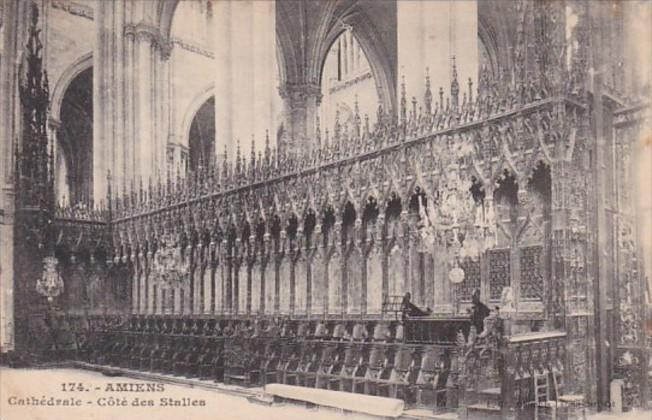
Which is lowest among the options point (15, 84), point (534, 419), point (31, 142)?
point (534, 419)

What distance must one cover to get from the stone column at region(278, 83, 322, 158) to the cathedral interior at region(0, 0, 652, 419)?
171 inches

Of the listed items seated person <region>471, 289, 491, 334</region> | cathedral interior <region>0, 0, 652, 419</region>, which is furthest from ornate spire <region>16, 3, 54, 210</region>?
seated person <region>471, 289, 491, 334</region>

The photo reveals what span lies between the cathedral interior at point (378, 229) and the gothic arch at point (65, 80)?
4157 mm

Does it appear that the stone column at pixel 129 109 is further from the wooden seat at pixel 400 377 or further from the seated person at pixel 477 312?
the seated person at pixel 477 312

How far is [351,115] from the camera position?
92.9ft

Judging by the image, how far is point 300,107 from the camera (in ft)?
78.9

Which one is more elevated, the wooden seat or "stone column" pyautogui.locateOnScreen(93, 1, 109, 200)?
"stone column" pyautogui.locateOnScreen(93, 1, 109, 200)

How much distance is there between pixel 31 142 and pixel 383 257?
888cm

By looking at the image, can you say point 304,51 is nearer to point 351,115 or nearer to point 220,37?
point 351,115

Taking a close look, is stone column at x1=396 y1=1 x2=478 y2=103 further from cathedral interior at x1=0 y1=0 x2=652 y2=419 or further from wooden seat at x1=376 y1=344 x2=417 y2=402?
wooden seat at x1=376 y1=344 x2=417 y2=402

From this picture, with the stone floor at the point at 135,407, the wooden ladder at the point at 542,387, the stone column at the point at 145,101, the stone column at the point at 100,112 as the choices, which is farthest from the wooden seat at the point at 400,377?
the stone column at the point at 100,112

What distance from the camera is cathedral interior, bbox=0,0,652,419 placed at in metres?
8.44

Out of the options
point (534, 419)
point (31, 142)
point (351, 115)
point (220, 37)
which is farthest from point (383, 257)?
point (351, 115)

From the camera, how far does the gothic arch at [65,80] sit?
25.6 meters
